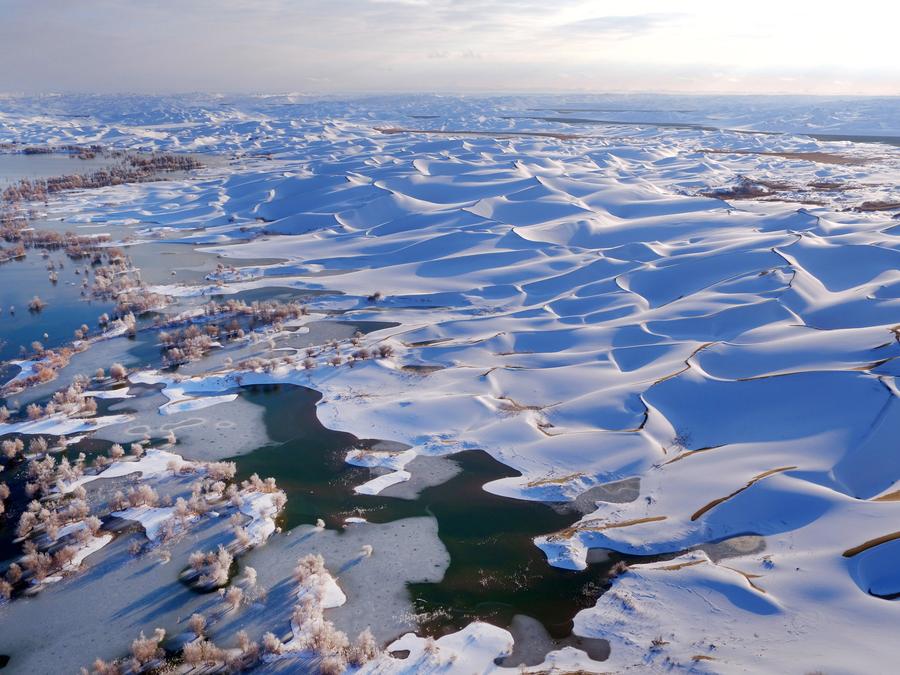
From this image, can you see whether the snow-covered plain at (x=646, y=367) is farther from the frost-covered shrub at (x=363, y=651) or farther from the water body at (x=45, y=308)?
the water body at (x=45, y=308)

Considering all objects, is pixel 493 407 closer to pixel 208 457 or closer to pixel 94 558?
pixel 208 457

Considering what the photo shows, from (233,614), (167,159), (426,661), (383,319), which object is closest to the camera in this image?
(426,661)

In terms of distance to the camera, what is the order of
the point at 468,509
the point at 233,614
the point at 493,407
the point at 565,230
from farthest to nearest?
the point at 565,230, the point at 493,407, the point at 468,509, the point at 233,614

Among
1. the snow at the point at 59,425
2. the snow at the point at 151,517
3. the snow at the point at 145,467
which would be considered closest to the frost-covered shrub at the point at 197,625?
the snow at the point at 151,517

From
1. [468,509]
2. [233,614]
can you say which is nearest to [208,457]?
[233,614]

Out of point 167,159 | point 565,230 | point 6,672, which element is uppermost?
point 167,159

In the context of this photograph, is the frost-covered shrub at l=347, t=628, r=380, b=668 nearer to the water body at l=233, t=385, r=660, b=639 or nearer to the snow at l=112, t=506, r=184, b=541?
the water body at l=233, t=385, r=660, b=639

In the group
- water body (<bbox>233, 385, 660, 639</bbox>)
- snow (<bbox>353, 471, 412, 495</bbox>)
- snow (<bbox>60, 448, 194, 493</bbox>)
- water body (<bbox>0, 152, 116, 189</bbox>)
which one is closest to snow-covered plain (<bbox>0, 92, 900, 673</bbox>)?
snow (<bbox>353, 471, 412, 495</bbox>)

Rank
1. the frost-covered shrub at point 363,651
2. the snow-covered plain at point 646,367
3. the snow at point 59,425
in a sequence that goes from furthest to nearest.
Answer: the snow at point 59,425 < the snow-covered plain at point 646,367 < the frost-covered shrub at point 363,651
